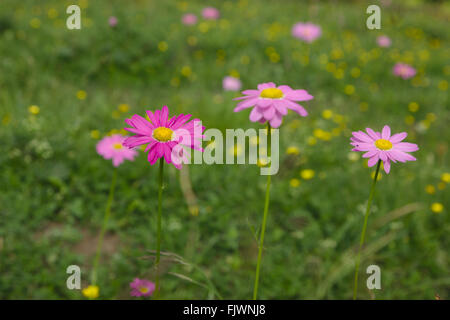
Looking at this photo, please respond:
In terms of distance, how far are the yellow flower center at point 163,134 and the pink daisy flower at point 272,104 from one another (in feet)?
0.57

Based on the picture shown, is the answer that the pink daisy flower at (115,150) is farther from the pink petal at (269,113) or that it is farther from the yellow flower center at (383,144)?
the yellow flower center at (383,144)

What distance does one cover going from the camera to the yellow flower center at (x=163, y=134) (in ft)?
3.03

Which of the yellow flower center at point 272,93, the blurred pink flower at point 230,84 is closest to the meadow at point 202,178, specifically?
the blurred pink flower at point 230,84

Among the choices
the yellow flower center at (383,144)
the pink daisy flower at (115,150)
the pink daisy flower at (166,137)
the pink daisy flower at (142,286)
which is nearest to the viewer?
the pink daisy flower at (166,137)

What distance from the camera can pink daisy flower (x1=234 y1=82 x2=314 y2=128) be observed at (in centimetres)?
95

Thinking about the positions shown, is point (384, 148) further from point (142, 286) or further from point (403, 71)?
point (403, 71)

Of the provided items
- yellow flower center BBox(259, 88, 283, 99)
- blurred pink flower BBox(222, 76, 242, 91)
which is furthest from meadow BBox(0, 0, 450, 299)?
yellow flower center BBox(259, 88, 283, 99)

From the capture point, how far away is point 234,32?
4.24 m

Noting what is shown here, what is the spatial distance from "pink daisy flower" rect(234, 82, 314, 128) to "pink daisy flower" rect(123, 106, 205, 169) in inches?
5.2

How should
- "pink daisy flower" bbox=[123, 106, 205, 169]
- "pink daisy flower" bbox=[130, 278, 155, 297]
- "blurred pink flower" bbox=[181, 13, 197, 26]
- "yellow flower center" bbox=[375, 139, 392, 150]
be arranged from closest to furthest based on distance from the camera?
"pink daisy flower" bbox=[123, 106, 205, 169] < "yellow flower center" bbox=[375, 139, 392, 150] < "pink daisy flower" bbox=[130, 278, 155, 297] < "blurred pink flower" bbox=[181, 13, 197, 26]

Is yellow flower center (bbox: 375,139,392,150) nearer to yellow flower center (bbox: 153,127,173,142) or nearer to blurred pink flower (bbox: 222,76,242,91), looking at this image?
yellow flower center (bbox: 153,127,173,142)

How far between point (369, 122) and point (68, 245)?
2566mm

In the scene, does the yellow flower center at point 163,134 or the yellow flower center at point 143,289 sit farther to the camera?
the yellow flower center at point 143,289
